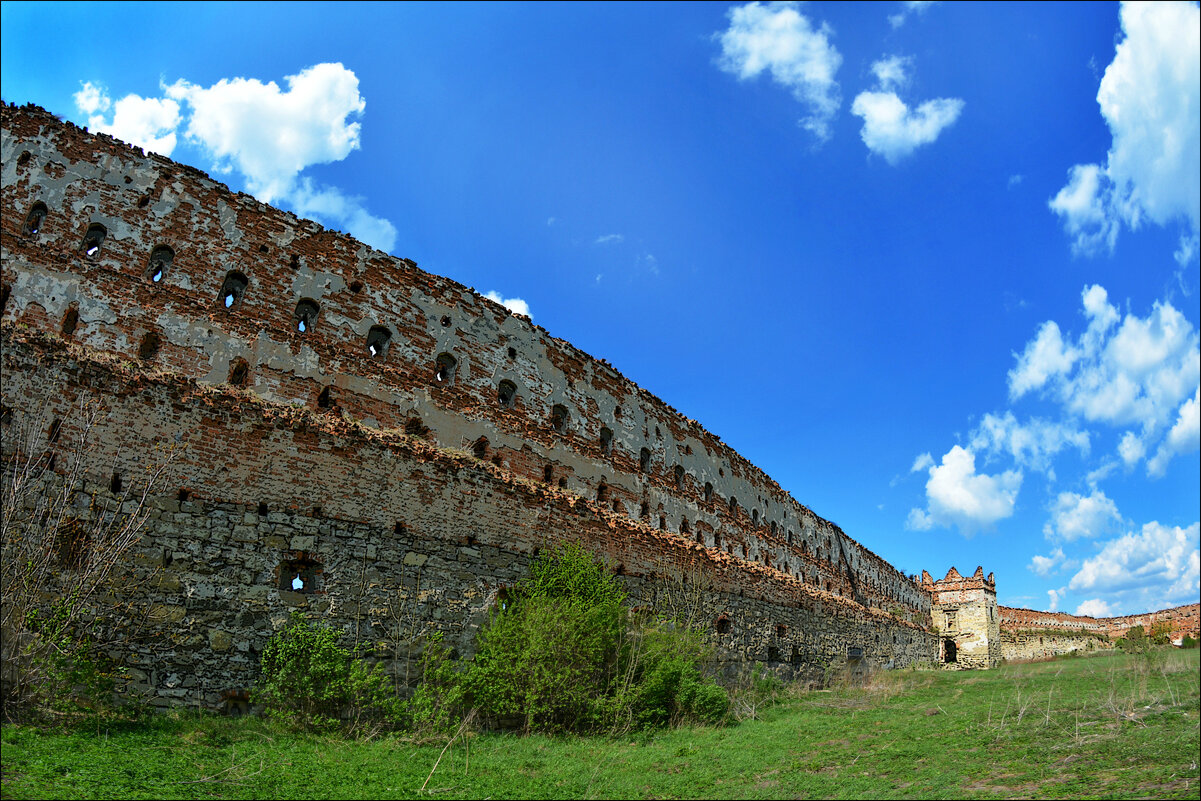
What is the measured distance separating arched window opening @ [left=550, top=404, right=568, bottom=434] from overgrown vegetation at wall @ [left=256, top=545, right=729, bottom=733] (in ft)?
15.9

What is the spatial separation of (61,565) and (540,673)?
7532 millimetres

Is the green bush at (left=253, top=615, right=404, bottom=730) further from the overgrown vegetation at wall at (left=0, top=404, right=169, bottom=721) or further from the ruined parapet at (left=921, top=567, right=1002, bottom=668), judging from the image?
the ruined parapet at (left=921, top=567, right=1002, bottom=668)

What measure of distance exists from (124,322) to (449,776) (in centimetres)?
999

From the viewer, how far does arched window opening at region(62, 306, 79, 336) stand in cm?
1185

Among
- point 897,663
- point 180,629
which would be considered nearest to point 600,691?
point 180,629

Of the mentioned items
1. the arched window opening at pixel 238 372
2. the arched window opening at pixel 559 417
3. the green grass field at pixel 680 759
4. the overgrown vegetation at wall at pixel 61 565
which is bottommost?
the green grass field at pixel 680 759

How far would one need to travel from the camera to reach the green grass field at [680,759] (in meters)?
7.54

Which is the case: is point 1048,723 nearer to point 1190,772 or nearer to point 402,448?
point 1190,772

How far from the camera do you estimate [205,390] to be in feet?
37.6

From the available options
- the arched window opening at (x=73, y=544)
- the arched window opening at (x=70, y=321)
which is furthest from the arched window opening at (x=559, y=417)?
the arched window opening at (x=73, y=544)

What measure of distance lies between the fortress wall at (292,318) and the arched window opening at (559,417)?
0.09 meters

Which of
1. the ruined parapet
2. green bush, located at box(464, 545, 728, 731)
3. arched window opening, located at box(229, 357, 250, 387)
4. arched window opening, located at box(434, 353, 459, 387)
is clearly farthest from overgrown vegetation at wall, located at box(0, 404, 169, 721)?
the ruined parapet

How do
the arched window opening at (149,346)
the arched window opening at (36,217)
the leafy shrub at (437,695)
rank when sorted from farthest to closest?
the arched window opening at (149,346)
the arched window opening at (36,217)
the leafy shrub at (437,695)

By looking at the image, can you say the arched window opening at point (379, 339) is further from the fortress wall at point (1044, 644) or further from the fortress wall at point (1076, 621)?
the fortress wall at point (1076, 621)
